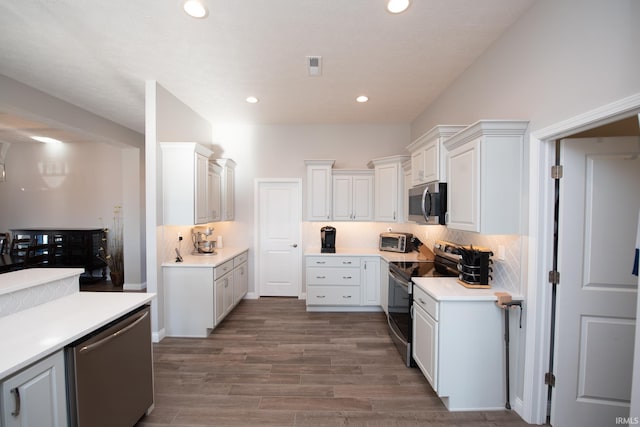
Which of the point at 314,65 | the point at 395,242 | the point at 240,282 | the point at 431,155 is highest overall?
the point at 314,65

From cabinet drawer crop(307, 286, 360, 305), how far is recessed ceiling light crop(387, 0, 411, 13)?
11.1ft

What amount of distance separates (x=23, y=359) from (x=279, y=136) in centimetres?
415

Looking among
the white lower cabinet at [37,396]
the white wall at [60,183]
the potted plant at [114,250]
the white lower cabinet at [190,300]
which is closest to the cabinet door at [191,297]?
the white lower cabinet at [190,300]

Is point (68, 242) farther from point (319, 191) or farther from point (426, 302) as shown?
point (426, 302)

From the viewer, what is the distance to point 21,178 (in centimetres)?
554

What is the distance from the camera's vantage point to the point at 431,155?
2.70m

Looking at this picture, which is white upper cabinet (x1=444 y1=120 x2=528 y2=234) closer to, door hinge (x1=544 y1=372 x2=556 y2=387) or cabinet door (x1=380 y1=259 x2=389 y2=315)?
door hinge (x1=544 y1=372 x2=556 y2=387)

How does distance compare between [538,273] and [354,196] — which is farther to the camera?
[354,196]

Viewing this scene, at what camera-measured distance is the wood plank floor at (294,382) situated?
2.00 metres

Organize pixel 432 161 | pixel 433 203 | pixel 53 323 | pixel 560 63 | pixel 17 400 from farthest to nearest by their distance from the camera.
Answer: pixel 432 161, pixel 433 203, pixel 560 63, pixel 53 323, pixel 17 400

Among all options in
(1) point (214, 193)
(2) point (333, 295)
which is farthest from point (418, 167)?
(1) point (214, 193)

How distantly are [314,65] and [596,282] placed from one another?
2.94m

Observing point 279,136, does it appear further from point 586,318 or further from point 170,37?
point 586,318

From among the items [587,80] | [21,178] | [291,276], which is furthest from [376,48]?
[21,178]
